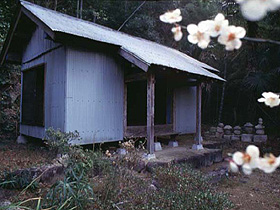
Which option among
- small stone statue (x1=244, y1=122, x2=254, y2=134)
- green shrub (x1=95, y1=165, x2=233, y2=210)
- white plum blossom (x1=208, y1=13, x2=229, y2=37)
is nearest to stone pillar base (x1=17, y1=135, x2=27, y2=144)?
green shrub (x1=95, y1=165, x2=233, y2=210)

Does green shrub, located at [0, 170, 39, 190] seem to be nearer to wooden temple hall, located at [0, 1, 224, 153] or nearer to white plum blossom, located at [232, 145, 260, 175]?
wooden temple hall, located at [0, 1, 224, 153]

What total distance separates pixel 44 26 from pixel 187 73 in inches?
147

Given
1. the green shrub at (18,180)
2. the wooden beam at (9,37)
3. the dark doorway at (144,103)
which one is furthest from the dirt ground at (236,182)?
the wooden beam at (9,37)

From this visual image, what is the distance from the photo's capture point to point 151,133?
5.56 meters

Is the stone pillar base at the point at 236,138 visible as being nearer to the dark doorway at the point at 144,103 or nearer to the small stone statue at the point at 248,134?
the small stone statue at the point at 248,134

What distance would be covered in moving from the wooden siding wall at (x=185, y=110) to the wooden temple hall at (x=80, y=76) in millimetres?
696

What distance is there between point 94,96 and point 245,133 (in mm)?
7799

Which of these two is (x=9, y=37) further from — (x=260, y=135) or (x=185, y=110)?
(x=260, y=135)

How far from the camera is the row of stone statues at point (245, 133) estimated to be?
32.7 ft

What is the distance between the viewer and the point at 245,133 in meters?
10.6

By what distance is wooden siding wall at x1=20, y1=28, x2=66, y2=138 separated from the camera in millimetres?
5521

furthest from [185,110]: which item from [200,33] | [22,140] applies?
[200,33]

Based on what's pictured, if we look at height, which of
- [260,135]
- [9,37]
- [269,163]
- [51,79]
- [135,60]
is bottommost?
[260,135]

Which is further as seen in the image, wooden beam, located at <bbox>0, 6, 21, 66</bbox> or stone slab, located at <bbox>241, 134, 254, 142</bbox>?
stone slab, located at <bbox>241, 134, 254, 142</bbox>
